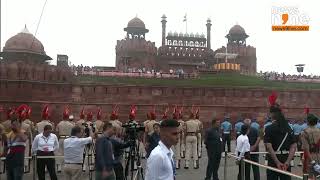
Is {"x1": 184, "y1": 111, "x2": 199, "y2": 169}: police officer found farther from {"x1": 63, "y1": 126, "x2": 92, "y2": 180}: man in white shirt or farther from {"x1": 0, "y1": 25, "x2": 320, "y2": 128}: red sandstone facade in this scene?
{"x1": 0, "y1": 25, "x2": 320, "y2": 128}: red sandstone facade

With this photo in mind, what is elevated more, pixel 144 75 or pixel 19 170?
pixel 144 75

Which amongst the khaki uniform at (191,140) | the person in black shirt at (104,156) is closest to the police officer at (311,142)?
the person in black shirt at (104,156)

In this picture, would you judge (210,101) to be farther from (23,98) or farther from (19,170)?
(19,170)

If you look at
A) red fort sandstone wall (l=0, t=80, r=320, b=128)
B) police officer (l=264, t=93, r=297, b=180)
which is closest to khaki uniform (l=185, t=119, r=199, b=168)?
police officer (l=264, t=93, r=297, b=180)

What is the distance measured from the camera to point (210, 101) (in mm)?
25203

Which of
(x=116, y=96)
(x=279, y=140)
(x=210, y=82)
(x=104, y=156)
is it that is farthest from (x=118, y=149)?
(x=210, y=82)

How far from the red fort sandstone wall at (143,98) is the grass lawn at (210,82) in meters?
0.54

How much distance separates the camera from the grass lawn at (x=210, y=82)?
972 inches

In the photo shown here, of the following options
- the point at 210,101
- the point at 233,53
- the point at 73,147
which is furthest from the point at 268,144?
the point at 233,53

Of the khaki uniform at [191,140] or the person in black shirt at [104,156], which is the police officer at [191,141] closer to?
the khaki uniform at [191,140]

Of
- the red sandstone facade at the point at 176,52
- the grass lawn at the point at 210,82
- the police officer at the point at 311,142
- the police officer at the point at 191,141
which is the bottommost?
the police officer at the point at 191,141

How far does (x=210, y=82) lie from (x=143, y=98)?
5012 mm

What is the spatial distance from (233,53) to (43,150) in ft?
114

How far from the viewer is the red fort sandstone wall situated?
72.0 ft
